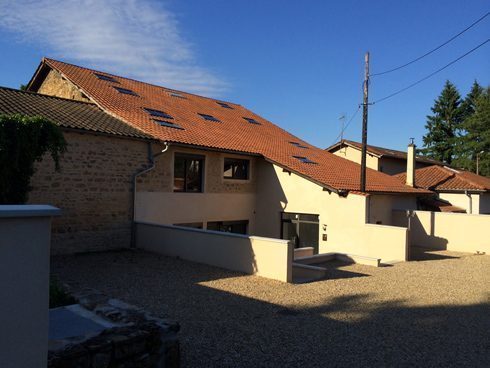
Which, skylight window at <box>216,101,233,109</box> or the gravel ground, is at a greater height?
skylight window at <box>216,101,233,109</box>

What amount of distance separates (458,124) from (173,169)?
4460 cm

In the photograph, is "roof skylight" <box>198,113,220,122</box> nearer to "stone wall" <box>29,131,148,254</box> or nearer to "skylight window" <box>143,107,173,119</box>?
"skylight window" <box>143,107,173,119</box>

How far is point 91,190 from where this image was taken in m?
12.9

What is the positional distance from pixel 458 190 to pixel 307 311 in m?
22.8

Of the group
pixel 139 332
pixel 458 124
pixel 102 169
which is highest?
pixel 458 124

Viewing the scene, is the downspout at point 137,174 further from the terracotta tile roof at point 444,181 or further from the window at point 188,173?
the terracotta tile roof at point 444,181

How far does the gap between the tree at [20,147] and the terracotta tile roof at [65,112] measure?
3.49 meters

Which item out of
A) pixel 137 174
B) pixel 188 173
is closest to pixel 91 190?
pixel 137 174

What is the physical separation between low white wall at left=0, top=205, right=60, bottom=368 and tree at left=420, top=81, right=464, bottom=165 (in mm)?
52933

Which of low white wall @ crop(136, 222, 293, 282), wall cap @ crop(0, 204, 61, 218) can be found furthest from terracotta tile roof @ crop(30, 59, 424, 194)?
wall cap @ crop(0, 204, 61, 218)

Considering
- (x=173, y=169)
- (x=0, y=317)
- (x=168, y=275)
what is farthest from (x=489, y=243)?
(x=0, y=317)

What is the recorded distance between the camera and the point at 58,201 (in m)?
12.2

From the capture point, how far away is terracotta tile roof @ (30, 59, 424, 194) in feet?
54.3

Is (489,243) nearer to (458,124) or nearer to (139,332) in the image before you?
(139,332)
